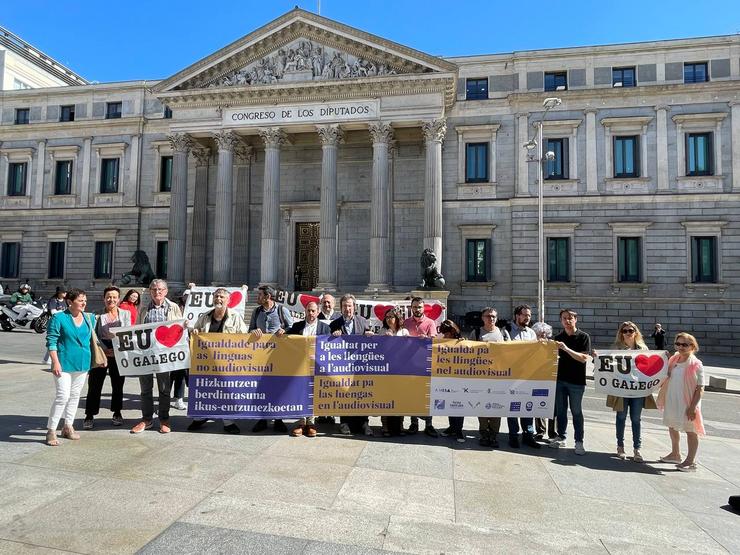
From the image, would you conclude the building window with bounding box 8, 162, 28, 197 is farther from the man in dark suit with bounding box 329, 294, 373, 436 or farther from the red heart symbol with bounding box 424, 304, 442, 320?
the man in dark suit with bounding box 329, 294, 373, 436

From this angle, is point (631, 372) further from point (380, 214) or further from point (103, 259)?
point (103, 259)

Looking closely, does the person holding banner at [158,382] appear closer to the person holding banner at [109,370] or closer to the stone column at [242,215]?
the person holding banner at [109,370]

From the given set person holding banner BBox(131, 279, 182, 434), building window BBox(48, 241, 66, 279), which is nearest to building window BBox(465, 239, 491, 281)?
person holding banner BBox(131, 279, 182, 434)

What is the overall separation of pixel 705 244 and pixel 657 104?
8.08 meters

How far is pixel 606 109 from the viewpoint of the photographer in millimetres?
27078

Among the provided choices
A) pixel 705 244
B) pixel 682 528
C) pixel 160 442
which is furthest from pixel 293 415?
pixel 705 244

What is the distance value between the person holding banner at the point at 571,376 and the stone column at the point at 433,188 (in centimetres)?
1721

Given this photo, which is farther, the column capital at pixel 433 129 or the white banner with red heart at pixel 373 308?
Answer: the column capital at pixel 433 129

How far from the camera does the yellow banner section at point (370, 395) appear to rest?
7.33 metres

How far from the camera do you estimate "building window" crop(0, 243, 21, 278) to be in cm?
3412

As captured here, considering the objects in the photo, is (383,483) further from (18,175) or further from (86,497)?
(18,175)

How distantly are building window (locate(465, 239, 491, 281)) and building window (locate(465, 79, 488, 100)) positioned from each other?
28.4 feet

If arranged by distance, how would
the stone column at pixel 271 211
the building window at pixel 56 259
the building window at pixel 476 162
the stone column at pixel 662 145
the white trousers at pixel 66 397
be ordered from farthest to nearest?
1. the building window at pixel 56 259
2. the building window at pixel 476 162
3. the stone column at pixel 662 145
4. the stone column at pixel 271 211
5. the white trousers at pixel 66 397

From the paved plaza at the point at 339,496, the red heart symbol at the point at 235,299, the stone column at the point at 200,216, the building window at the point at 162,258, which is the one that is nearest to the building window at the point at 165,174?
the stone column at the point at 200,216
